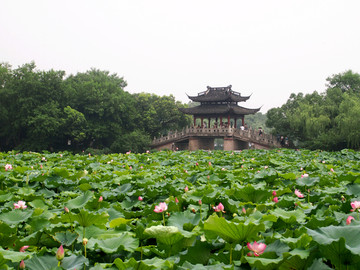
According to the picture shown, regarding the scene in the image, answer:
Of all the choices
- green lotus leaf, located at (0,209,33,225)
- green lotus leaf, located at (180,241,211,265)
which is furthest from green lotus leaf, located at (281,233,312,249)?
green lotus leaf, located at (0,209,33,225)

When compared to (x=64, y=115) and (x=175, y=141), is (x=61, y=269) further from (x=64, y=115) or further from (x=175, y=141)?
(x=175, y=141)

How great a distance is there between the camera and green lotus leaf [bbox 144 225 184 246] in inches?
52.1

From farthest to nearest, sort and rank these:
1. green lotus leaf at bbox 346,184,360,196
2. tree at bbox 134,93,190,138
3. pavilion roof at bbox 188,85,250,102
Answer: tree at bbox 134,93,190,138 → pavilion roof at bbox 188,85,250,102 → green lotus leaf at bbox 346,184,360,196

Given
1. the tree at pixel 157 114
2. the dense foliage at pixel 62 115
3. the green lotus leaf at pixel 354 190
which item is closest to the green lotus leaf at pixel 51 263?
the green lotus leaf at pixel 354 190

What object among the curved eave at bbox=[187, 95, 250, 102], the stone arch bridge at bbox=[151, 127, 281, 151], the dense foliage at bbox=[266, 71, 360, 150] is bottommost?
the stone arch bridge at bbox=[151, 127, 281, 151]

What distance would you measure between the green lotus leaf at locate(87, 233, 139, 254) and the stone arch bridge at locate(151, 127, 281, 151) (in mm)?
23993

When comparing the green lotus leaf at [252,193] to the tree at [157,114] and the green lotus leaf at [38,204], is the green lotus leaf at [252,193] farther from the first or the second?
the tree at [157,114]

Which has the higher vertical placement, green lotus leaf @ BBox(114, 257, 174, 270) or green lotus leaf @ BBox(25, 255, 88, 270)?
green lotus leaf @ BBox(114, 257, 174, 270)

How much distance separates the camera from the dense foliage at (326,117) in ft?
64.9

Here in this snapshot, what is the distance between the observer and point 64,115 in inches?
939

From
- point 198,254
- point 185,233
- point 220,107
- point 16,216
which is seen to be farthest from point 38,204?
point 220,107

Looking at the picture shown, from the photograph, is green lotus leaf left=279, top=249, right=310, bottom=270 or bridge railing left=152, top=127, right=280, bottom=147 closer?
green lotus leaf left=279, top=249, right=310, bottom=270

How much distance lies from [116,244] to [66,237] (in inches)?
13.4

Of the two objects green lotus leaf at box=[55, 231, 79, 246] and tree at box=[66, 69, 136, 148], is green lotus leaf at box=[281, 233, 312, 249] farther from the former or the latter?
tree at box=[66, 69, 136, 148]
